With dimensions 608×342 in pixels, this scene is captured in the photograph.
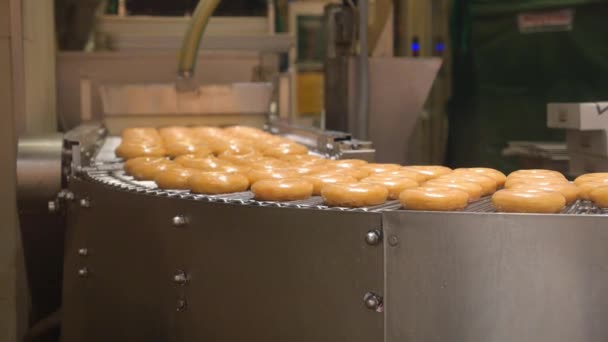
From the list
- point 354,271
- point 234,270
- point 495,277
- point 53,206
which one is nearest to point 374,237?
point 354,271

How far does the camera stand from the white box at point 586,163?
2348mm

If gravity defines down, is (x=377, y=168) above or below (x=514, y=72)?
below

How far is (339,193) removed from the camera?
1219mm

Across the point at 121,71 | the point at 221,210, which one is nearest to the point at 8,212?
the point at 121,71

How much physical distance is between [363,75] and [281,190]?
5.62 feet

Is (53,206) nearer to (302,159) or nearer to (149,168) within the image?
(149,168)

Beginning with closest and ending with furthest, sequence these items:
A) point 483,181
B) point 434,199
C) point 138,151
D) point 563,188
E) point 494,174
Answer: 1. point 434,199
2. point 563,188
3. point 483,181
4. point 494,174
5. point 138,151

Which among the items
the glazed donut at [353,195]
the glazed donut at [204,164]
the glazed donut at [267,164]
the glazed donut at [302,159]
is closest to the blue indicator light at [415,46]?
the glazed donut at [302,159]

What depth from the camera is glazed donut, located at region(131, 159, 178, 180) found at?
1630 mm

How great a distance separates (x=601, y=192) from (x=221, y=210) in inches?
23.5

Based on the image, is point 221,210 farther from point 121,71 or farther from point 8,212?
point 121,71

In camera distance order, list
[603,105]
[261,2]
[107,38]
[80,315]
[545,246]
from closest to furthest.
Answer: [545,246], [80,315], [603,105], [107,38], [261,2]

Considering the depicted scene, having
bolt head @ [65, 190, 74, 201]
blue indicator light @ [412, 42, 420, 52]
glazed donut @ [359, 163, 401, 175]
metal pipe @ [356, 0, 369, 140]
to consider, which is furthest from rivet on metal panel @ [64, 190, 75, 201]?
blue indicator light @ [412, 42, 420, 52]

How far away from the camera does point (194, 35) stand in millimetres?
2871
